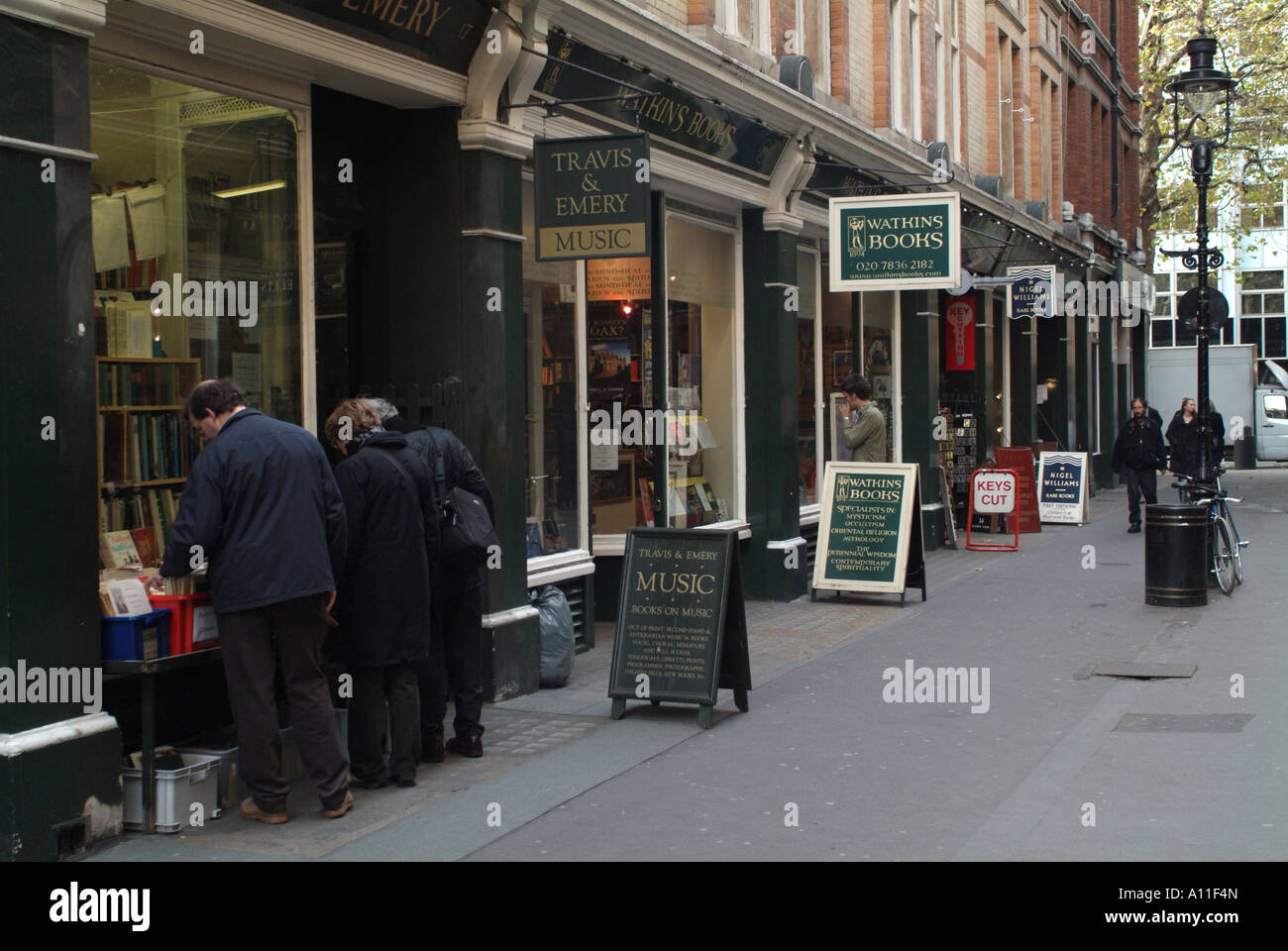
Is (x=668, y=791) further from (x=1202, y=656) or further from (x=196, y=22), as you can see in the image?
(x=1202, y=656)

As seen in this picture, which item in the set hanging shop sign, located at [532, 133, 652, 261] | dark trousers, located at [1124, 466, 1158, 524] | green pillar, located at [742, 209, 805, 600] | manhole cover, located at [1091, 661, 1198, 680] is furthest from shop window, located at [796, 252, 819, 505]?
dark trousers, located at [1124, 466, 1158, 524]

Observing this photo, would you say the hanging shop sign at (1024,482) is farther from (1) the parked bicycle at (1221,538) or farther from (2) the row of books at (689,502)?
Result: (2) the row of books at (689,502)

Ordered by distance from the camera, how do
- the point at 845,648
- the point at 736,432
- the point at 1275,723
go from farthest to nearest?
the point at 736,432
the point at 845,648
the point at 1275,723

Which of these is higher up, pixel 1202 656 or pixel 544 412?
pixel 544 412

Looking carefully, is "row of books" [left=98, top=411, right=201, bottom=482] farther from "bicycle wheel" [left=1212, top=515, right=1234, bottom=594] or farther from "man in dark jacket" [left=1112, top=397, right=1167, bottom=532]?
"man in dark jacket" [left=1112, top=397, right=1167, bottom=532]

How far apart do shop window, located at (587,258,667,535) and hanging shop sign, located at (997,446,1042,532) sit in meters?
8.93

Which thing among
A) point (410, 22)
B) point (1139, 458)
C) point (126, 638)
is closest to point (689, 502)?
point (410, 22)

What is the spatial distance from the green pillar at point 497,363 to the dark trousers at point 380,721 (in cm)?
170

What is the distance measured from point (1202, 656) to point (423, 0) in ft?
22.5

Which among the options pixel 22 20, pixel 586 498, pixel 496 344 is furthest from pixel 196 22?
pixel 586 498

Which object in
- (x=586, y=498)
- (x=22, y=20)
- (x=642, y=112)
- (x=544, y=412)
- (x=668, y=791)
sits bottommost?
(x=668, y=791)

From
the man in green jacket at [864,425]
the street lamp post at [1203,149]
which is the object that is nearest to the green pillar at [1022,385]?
the street lamp post at [1203,149]

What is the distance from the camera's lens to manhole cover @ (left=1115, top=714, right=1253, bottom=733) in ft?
24.9

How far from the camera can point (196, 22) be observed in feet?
21.3
